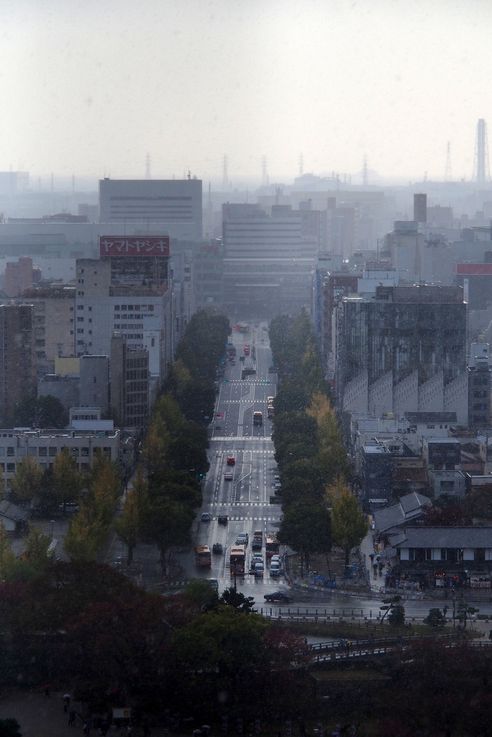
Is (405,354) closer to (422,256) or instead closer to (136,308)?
(136,308)

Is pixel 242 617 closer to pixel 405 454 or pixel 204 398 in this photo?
pixel 405 454

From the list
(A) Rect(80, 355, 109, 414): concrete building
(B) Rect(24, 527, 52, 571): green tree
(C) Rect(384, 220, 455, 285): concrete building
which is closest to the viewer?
(B) Rect(24, 527, 52, 571): green tree

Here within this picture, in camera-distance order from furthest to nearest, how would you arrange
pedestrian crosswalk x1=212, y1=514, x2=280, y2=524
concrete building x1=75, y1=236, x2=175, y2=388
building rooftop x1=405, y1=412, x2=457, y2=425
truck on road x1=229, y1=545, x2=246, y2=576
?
concrete building x1=75, y1=236, x2=175, y2=388
building rooftop x1=405, y1=412, x2=457, y2=425
pedestrian crosswalk x1=212, y1=514, x2=280, y2=524
truck on road x1=229, y1=545, x2=246, y2=576

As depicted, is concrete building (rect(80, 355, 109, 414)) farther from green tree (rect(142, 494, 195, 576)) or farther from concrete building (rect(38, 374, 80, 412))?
green tree (rect(142, 494, 195, 576))

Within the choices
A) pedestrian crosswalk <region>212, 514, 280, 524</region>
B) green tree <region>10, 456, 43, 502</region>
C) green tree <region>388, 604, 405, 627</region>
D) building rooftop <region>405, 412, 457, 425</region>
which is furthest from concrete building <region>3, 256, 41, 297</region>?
green tree <region>388, 604, 405, 627</region>

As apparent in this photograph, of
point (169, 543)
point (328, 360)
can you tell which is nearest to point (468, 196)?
point (328, 360)

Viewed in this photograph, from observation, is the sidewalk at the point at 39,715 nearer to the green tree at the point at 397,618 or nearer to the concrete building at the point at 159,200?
the green tree at the point at 397,618

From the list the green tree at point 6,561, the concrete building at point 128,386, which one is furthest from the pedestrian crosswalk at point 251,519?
the concrete building at point 128,386
